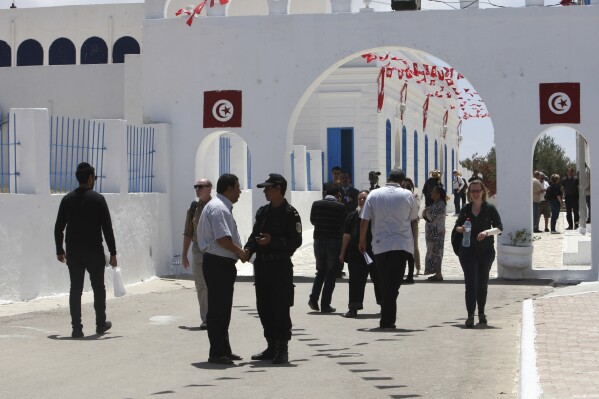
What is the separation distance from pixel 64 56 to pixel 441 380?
104 ft

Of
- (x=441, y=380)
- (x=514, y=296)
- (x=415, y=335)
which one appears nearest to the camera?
(x=441, y=380)

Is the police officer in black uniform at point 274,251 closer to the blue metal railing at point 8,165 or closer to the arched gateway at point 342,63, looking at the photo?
the blue metal railing at point 8,165

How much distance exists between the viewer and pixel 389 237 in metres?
12.5

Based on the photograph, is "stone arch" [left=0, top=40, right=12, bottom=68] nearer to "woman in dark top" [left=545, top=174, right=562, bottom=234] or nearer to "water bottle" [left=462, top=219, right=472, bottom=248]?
"woman in dark top" [left=545, top=174, right=562, bottom=234]

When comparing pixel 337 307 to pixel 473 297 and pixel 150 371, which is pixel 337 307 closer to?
pixel 473 297

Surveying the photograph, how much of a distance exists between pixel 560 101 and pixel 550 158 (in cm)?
4540

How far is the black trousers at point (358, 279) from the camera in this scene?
1385cm

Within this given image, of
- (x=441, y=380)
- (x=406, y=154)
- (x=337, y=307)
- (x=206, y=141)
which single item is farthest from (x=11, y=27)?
(x=441, y=380)

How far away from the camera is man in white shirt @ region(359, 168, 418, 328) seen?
1250 centimetres

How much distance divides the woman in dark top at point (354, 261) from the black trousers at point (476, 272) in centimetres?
150

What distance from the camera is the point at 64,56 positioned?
38.9 m

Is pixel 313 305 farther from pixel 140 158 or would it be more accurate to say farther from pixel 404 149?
pixel 404 149

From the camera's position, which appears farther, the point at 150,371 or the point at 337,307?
the point at 337,307

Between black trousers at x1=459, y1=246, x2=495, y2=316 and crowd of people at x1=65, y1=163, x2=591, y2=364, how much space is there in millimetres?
11
